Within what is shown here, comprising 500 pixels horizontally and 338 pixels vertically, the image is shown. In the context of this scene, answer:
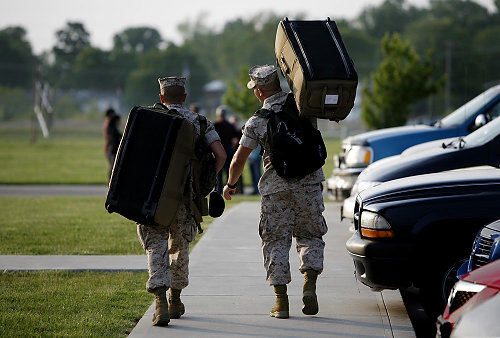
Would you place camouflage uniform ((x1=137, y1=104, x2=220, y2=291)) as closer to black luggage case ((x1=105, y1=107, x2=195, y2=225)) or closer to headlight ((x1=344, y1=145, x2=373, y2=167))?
black luggage case ((x1=105, y1=107, x2=195, y2=225))

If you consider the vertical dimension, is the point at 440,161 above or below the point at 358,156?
above

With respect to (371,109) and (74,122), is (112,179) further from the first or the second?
(74,122)

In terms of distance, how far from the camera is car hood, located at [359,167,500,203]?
6879mm

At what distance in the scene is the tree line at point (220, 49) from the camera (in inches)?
4033

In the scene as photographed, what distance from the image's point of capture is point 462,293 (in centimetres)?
485

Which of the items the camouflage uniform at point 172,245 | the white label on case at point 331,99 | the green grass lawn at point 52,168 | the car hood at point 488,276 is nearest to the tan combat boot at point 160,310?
the camouflage uniform at point 172,245

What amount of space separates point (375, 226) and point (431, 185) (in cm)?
53

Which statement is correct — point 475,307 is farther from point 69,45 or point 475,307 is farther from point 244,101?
point 69,45

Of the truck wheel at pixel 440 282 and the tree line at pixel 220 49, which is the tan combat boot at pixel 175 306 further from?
the tree line at pixel 220 49

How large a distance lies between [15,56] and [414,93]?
102 m

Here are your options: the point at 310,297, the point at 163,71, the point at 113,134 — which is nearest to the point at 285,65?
the point at 310,297

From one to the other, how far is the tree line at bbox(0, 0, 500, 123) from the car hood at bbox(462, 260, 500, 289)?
74988 mm

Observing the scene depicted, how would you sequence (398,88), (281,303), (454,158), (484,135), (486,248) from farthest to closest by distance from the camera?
(398,88) < (484,135) < (454,158) < (281,303) < (486,248)

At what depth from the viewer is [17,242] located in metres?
11.4
